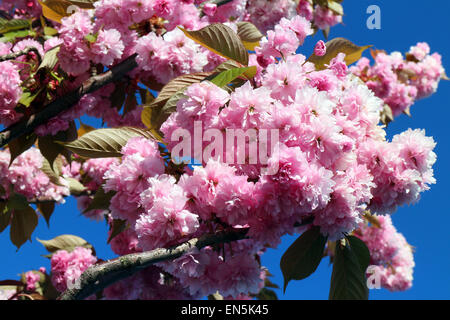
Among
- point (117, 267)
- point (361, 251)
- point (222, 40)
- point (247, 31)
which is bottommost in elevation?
point (117, 267)

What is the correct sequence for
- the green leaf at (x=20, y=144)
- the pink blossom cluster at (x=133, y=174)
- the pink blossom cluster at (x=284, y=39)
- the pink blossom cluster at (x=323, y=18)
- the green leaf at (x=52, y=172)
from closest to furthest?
1. the pink blossom cluster at (x=133, y=174)
2. the pink blossom cluster at (x=284, y=39)
3. the green leaf at (x=20, y=144)
4. the green leaf at (x=52, y=172)
5. the pink blossom cluster at (x=323, y=18)

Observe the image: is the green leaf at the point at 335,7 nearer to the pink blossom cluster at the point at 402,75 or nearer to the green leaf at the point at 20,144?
the pink blossom cluster at the point at 402,75

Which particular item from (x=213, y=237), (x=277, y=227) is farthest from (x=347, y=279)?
(x=213, y=237)

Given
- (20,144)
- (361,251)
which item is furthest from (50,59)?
(361,251)

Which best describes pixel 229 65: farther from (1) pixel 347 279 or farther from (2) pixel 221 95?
(1) pixel 347 279

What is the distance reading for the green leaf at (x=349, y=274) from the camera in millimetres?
1566

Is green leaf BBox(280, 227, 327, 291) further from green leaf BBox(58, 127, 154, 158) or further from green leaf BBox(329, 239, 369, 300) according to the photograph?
green leaf BBox(58, 127, 154, 158)

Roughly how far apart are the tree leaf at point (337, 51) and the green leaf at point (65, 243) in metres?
2.04

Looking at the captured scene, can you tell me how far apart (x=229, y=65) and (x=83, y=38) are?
83cm

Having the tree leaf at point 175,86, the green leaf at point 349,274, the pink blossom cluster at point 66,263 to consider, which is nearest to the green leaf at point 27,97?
the tree leaf at point 175,86

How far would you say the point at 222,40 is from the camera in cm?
159

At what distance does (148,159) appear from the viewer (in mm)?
1396

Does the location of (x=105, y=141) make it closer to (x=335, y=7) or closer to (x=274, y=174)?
(x=274, y=174)

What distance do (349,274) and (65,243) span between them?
6.64 ft
